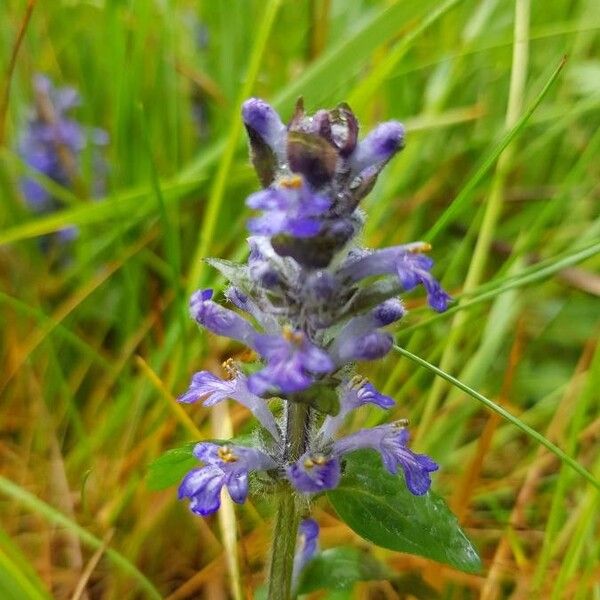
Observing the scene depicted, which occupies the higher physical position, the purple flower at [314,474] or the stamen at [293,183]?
the stamen at [293,183]

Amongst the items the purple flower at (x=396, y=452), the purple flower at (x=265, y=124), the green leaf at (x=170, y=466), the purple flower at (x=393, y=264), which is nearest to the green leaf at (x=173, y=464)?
the green leaf at (x=170, y=466)

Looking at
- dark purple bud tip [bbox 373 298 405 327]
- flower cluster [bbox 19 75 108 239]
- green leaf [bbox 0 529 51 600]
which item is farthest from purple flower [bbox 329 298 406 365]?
flower cluster [bbox 19 75 108 239]

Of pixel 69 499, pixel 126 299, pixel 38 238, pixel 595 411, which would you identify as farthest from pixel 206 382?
pixel 38 238

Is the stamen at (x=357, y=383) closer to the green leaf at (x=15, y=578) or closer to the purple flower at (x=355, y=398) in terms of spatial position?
the purple flower at (x=355, y=398)

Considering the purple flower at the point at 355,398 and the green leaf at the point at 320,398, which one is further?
the purple flower at the point at 355,398

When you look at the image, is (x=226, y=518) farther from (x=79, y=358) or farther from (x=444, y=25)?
(x=444, y=25)

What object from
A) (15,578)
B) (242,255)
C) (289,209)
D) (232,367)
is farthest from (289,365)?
(242,255)

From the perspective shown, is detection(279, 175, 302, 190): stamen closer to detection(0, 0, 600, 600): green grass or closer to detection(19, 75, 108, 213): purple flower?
detection(0, 0, 600, 600): green grass
